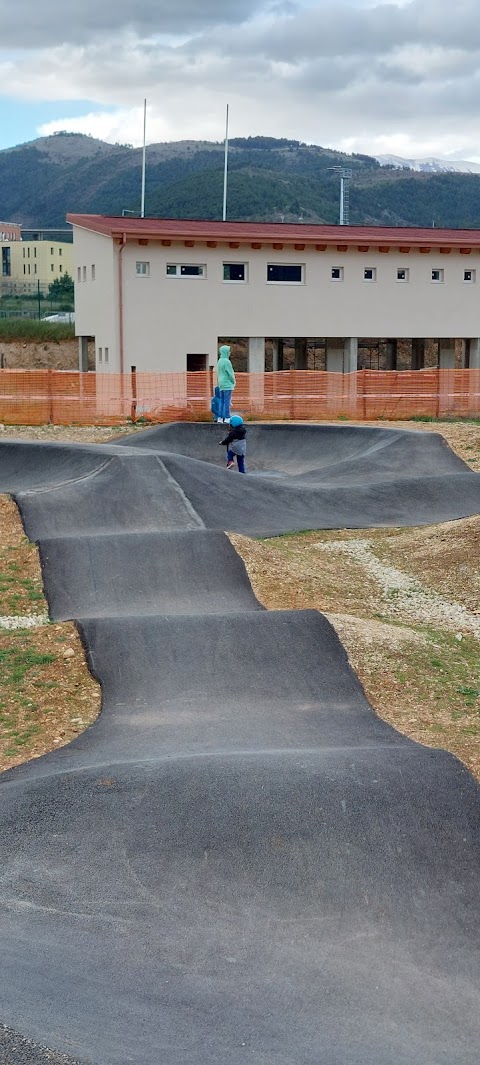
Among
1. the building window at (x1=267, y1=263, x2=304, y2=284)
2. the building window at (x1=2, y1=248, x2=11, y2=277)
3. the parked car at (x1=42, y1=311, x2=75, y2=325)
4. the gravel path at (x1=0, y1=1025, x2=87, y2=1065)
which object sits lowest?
the gravel path at (x1=0, y1=1025, x2=87, y2=1065)

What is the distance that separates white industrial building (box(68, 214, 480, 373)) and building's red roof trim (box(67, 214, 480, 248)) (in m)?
0.05

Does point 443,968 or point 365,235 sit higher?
point 365,235

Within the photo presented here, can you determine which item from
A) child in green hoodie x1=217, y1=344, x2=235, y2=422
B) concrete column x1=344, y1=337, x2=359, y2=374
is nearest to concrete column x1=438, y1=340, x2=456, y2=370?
concrete column x1=344, y1=337, x2=359, y2=374

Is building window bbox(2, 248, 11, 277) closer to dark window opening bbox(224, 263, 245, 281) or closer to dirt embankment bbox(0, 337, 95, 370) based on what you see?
dirt embankment bbox(0, 337, 95, 370)

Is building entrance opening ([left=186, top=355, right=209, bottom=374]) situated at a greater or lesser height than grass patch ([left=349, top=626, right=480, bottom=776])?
greater

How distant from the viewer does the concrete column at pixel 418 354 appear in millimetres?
47594

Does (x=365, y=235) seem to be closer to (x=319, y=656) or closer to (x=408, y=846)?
(x=319, y=656)

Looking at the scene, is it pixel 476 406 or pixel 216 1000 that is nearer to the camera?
pixel 216 1000

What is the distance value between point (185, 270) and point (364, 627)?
1161 inches

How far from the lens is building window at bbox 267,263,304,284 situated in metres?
41.3

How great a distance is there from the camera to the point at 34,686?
11.5 m

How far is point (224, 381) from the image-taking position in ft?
98.5

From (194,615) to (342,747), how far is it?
3.82m

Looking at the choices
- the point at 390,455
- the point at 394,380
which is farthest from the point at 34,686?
the point at 394,380
